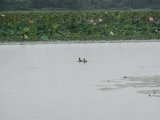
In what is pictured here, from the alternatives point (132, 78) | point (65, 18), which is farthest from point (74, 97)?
point (65, 18)

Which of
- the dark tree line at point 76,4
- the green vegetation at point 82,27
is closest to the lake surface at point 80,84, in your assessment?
the green vegetation at point 82,27

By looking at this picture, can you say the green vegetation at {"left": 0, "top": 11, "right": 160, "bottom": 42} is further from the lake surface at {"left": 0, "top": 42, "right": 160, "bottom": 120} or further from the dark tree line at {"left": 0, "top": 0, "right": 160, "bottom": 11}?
the dark tree line at {"left": 0, "top": 0, "right": 160, "bottom": 11}

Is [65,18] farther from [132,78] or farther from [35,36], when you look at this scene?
[132,78]

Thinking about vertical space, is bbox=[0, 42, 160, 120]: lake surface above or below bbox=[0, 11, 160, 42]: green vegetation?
below

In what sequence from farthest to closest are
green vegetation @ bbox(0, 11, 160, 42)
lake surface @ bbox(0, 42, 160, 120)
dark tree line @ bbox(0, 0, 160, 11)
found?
1. dark tree line @ bbox(0, 0, 160, 11)
2. green vegetation @ bbox(0, 11, 160, 42)
3. lake surface @ bbox(0, 42, 160, 120)

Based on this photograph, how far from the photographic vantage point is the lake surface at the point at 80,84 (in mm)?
7113

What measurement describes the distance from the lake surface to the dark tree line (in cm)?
2663

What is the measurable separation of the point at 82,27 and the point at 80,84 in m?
10.9

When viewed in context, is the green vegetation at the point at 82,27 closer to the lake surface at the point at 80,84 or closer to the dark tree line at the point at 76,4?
the lake surface at the point at 80,84

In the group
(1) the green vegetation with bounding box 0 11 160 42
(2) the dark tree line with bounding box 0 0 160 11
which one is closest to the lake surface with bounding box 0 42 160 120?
(1) the green vegetation with bounding box 0 11 160 42

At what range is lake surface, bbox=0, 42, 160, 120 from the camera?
7113mm

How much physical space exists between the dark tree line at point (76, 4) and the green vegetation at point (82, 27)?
1696 cm

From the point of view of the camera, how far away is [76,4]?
41312 millimetres

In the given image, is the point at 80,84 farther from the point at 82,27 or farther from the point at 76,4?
the point at 76,4
